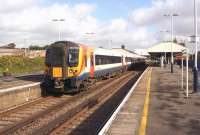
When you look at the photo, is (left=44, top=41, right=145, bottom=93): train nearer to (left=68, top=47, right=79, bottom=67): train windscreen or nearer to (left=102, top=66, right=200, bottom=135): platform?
(left=68, top=47, right=79, bottom=67): train windscreen

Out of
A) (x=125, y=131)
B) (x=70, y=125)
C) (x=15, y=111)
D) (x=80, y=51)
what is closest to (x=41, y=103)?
(x=15, y=111)

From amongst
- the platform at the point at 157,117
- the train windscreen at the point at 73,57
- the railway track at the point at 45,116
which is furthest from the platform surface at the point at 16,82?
the platform at the point at 157,117

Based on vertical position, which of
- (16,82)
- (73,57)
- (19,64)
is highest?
(73,57)

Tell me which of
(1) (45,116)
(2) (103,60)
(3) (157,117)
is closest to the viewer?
(3) (157,117)

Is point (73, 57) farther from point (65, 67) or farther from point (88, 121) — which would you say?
point (88, 121)

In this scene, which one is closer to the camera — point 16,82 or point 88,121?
point 88,121

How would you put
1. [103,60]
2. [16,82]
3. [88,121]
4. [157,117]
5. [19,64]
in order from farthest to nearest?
[19,64]
[103,60]
[16,82]
[88,121]
[157,117]

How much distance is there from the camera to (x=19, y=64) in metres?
59.7

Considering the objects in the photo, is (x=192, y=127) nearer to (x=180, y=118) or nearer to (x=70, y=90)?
(x=180, y=118)

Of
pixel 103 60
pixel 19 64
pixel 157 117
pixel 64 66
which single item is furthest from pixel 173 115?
pixel 19 64

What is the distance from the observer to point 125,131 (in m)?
11.6

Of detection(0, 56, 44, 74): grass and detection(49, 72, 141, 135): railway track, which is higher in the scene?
detection(0, 56, 44, 74): grass

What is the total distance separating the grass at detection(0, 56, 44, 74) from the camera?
5678 cm

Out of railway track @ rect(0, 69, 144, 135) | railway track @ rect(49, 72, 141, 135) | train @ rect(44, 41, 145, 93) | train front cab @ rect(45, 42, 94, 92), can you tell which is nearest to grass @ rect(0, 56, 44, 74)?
train @ rect(44, 41, 145, 93)
